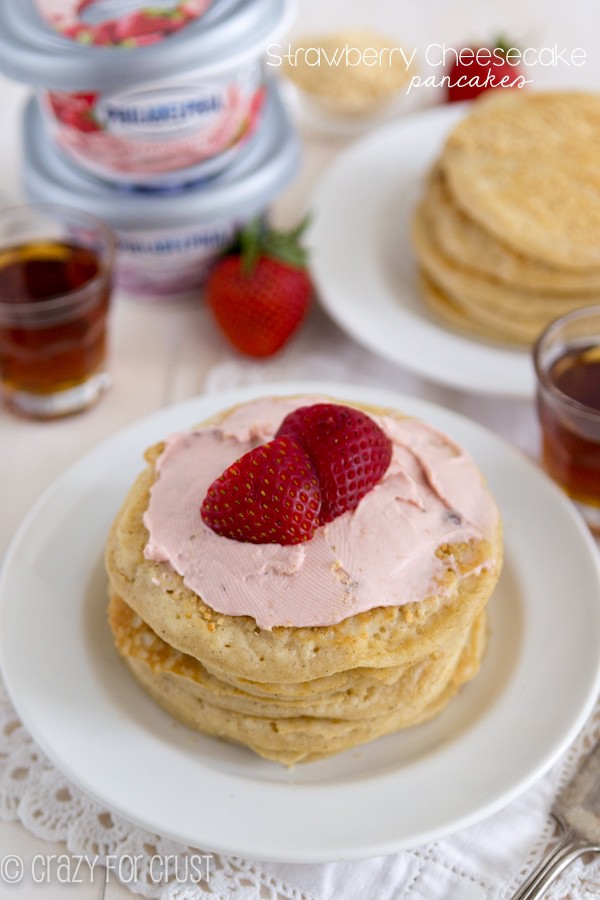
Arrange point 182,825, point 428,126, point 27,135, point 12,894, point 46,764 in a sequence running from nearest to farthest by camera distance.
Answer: point 182,825 < point 12,894 < point 46,764 < point 27,135 < point 428,126

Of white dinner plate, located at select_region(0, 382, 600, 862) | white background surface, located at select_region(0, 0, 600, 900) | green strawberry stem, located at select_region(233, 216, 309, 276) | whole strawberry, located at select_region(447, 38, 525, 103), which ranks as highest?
whole strawberry, located at select_region(447, 38, 525, 103)

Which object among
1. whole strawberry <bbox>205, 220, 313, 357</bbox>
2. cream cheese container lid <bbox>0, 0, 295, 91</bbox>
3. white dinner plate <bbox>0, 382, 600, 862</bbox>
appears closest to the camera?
white dinner plate <bbox>0, 382, 600, 862</bbox>

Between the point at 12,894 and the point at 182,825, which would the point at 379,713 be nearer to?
the point at 182,825

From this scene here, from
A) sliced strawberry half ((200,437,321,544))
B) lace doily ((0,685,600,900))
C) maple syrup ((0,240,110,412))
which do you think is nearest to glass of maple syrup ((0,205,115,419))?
maple syrup ((0,240,110,412))

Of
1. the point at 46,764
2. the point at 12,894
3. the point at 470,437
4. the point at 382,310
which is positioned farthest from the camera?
the point at 382,310

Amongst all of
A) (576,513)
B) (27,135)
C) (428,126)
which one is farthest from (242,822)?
(428,126)

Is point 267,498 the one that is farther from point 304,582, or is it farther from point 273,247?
point 273,247

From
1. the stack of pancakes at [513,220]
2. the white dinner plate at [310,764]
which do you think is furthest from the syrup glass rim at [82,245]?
the stack of pancakes at [513,220]

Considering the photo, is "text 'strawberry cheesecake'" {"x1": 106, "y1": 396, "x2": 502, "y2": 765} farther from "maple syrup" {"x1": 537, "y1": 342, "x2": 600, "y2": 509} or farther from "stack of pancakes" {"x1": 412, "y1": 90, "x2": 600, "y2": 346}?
"stack of pancakes" {"x1": 412, "y1": 90, "x2": 600, "y2": 346}
